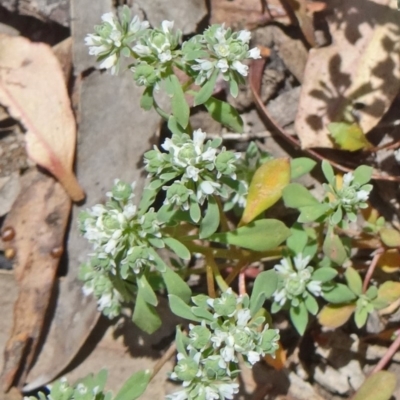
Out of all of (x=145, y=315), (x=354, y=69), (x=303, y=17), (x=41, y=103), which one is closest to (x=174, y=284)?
(x=145, y=315)

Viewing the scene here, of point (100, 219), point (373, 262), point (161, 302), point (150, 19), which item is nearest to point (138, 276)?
point (100, 219)

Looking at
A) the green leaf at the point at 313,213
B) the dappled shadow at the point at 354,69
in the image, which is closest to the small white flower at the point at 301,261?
the green leaf at the point at 313,213

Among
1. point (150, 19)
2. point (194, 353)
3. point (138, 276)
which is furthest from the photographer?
point (150, 19)

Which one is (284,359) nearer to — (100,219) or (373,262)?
(373,262)

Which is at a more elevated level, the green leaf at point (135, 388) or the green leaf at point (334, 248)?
the green leaf at point (334, 248)

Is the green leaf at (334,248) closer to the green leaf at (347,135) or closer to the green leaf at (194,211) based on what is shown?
the green leaf at (347,135)

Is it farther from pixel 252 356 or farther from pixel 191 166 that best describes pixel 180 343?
pixel 191 166
